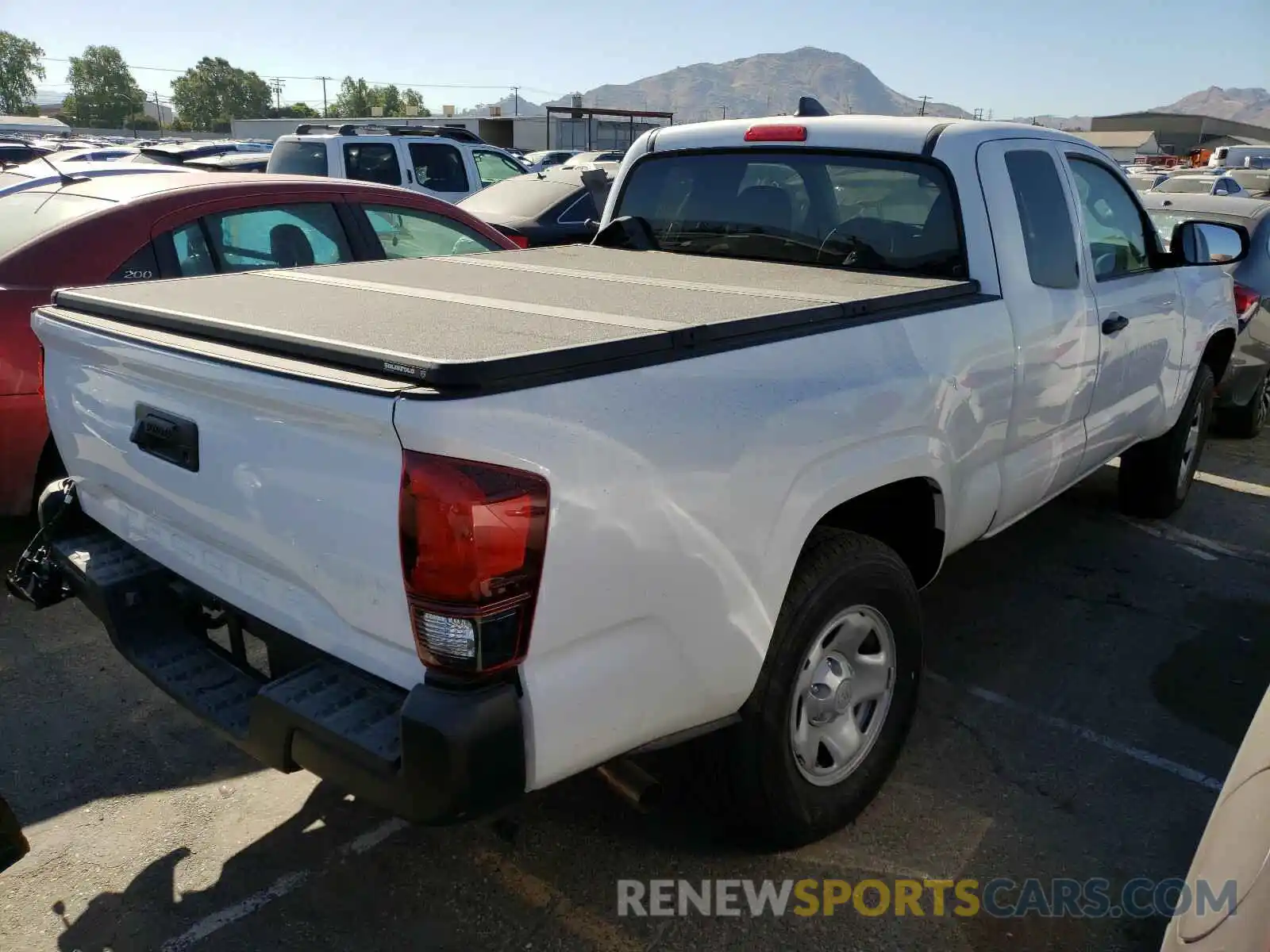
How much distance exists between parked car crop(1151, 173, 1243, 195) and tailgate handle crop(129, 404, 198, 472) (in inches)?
516

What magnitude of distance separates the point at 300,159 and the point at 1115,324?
421 inches

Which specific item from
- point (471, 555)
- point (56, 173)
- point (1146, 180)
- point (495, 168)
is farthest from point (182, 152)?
point (1146, 180)

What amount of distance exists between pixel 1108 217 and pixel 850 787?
110 inches

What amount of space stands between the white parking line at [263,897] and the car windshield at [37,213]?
297 cm

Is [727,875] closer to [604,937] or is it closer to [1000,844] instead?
[604,937]

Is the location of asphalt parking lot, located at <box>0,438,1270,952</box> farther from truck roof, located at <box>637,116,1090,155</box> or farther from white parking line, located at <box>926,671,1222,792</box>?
truck roof, located at <box>637,116,1090,155</box>

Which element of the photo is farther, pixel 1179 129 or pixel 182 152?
pixel 1179 129

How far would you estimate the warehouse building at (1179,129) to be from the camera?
240 ft

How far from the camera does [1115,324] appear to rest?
12.9 ft

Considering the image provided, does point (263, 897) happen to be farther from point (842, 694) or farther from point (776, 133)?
point (776, 133)

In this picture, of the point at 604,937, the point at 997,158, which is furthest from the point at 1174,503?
the point at 604,937

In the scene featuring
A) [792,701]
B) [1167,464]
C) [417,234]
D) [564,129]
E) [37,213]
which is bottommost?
[1167,464]

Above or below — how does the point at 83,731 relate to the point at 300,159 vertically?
below

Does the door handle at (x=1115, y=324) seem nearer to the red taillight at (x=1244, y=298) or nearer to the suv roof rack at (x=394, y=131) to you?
the red taillight at (x=1244, y=298)
